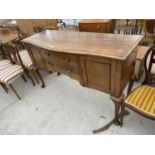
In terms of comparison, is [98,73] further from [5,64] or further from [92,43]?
[5,64]

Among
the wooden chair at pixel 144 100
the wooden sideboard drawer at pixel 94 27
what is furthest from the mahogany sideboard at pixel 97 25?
the wooden chair at pixel 144 100

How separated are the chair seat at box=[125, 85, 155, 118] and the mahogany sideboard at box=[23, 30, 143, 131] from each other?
0.12 metres

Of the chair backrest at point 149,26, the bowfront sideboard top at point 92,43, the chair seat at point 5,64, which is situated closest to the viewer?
the bowfront sideboard top at point 92,43

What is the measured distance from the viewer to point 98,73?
4.08 feet

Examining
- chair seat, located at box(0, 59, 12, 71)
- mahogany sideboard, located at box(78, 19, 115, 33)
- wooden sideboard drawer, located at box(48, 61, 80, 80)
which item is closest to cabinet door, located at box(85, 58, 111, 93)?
wooden sideboard drawer, located at box(48, 61, 80, 80)

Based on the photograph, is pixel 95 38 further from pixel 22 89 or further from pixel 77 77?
pixel 22 89

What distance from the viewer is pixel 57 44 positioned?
4.77 ft

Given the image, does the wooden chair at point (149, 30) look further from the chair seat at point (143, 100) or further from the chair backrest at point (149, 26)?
the chair seat at point (143, 100)

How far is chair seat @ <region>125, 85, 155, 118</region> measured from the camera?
1.13 metres

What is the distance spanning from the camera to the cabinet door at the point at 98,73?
1.15 m

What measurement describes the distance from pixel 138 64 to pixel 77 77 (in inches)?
36.4

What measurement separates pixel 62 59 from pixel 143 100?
2.83ft

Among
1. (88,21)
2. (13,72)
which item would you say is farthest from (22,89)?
(88,21)

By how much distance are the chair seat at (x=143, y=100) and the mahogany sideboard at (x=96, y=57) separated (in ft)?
0.39
